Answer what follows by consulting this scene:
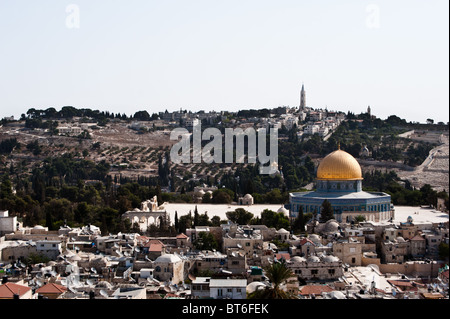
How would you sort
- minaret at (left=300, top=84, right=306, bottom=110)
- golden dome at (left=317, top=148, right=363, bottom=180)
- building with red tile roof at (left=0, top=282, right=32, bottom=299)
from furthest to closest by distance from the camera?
minaret at (left=300, top=84, right=306, bottom=110) → golden dome at (left=317, top=148, right=363, bottom=180) → building with red tile roof at (left=0, top=282, right=32, bottom=299)

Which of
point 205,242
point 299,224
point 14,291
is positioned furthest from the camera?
point 299,224

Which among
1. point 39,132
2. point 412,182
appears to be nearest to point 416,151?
point 412,182

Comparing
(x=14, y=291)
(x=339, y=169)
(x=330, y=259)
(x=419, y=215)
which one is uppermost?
(x=339, y=169)

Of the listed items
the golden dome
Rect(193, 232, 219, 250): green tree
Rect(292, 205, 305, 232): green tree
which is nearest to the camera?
Rect(193, 232, 219, 250): green tree

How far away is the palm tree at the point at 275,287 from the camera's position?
12984 mm

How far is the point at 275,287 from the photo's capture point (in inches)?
532

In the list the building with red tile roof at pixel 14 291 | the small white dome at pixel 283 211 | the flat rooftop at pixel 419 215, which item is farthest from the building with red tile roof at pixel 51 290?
the small white dome at pixel 283 211

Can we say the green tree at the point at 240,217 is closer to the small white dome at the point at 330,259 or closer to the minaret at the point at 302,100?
the small white dome at the point at 330,259

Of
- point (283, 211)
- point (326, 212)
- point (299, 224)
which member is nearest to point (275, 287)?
point (299, 224)

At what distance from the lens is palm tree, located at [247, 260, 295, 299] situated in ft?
42.6

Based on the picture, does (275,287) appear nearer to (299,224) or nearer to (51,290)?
(51,290)

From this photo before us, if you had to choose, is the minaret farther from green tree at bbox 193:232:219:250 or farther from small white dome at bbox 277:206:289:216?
green tree at bbox 193:232:219:250

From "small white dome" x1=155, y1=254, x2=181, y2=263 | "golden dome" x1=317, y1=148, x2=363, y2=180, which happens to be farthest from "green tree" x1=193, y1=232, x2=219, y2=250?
"golden dome" x1=317, y1=148, x2=363, y2=180
